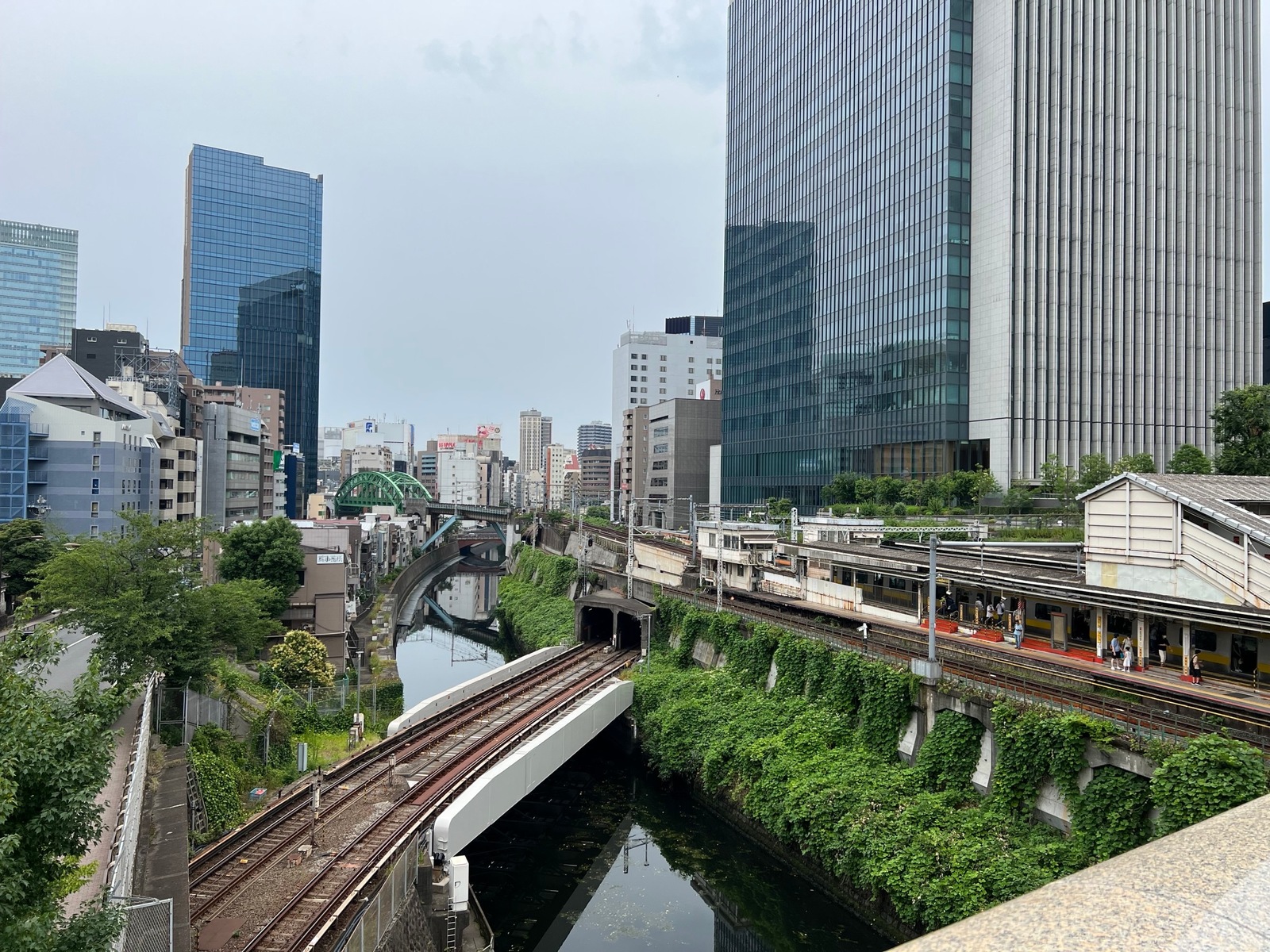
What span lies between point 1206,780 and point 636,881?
17681 millimetres

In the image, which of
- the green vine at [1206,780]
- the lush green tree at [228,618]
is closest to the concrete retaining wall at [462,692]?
the lush green tree at [228,618]

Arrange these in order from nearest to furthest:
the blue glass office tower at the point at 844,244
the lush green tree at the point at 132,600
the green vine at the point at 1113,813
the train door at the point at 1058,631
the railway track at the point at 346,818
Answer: the green vine at the point at 1113,813, the railway track at the point at 346,818, the lush green tree at the point at 132,600, the train door at the point at 1058,631, the blue glass office tower at the point at 844,244

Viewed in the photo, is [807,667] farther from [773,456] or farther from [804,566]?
[773,456]

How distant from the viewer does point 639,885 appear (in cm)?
2894

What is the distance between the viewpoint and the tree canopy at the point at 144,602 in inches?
1165

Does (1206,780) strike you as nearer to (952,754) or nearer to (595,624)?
(952,754)

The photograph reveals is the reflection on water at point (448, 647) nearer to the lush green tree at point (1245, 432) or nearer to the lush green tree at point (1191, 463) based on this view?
the lush green tree at point (1191, 463)

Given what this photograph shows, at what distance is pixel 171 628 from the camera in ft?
99.0

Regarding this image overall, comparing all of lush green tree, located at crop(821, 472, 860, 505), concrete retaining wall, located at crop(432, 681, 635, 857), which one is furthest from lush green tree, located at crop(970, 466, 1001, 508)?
concrete retaining wall, located at crop(432, 681, 635, 857)

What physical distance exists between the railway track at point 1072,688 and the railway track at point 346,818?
1309 centimetres

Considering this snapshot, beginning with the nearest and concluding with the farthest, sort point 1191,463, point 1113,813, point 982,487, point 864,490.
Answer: point 1113,813 < point 1191,463 < point 982,487 < point 864,490

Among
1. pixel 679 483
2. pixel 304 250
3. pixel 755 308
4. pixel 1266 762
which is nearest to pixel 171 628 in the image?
pixel 1266 762

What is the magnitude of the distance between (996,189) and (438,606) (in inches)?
2790

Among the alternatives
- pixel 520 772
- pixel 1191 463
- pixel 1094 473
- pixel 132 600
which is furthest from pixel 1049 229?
pixel 132 600
